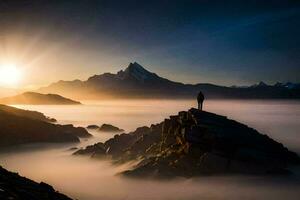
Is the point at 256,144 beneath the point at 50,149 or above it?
above

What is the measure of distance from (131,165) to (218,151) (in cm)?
3333

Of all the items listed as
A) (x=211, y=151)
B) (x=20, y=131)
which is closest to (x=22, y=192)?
(x=211, y=151)

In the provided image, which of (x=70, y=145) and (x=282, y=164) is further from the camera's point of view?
(x=70, y=145)

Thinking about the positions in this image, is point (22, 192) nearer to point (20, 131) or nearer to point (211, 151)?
point (211, 151)

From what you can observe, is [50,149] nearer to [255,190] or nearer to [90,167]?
[90,167]

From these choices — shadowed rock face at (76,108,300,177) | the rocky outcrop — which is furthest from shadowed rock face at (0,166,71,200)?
the rocky outcrop

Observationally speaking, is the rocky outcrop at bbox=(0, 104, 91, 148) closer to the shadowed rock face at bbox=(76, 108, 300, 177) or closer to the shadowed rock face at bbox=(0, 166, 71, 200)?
the shadowed rock face at bbox=(76, 108, 300, 177)

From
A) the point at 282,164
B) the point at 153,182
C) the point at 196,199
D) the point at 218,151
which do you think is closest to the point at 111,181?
the point at 153,182

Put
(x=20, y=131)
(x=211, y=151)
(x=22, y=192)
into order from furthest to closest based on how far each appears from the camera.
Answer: (x=20, y=131) → (x=211, y=151) → (x=22, y=192)

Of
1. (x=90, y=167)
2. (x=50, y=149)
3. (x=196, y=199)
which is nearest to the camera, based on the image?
(x=196, y=199)

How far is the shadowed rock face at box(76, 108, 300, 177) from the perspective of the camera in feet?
257

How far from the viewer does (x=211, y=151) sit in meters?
79.2

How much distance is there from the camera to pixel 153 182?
8394 cm

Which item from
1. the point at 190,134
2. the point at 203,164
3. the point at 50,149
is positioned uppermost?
the point at 190,134
